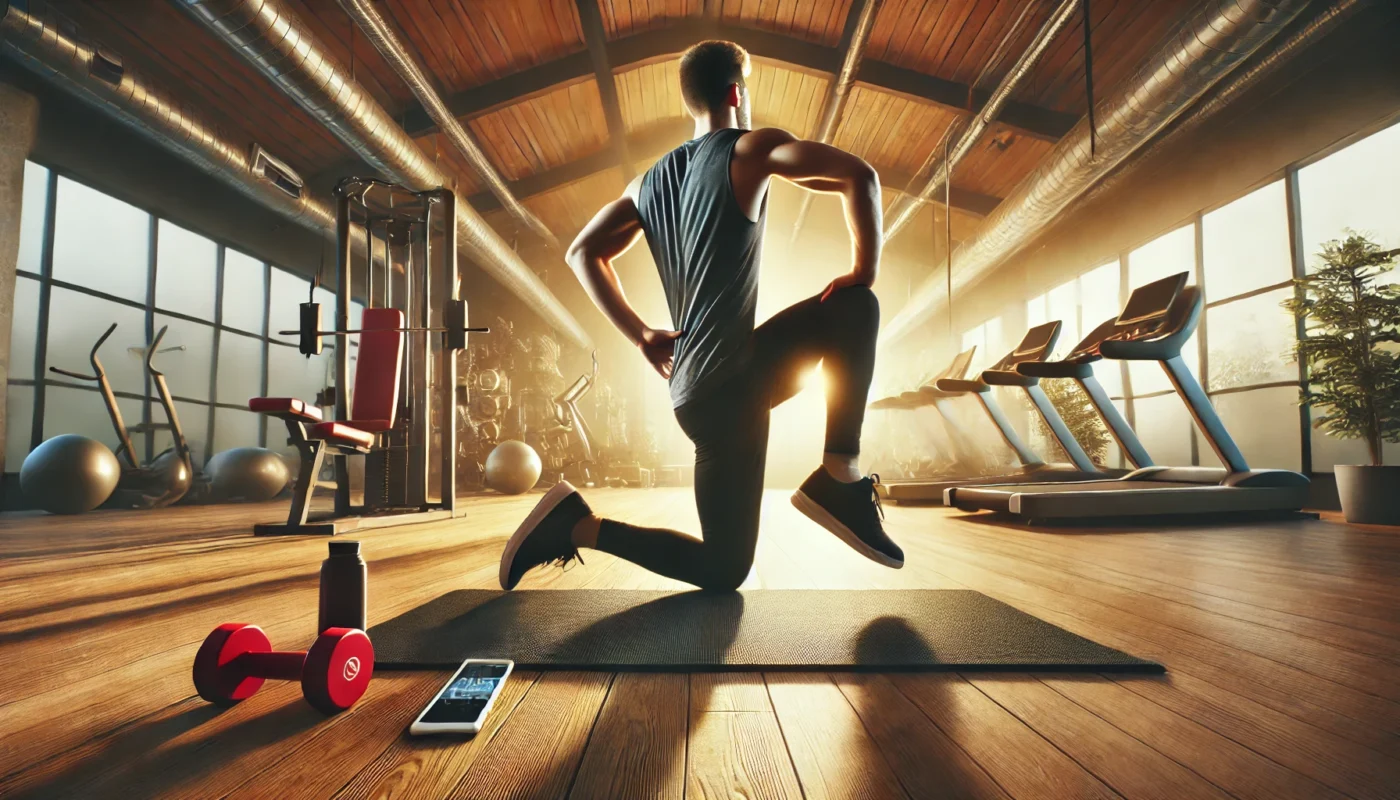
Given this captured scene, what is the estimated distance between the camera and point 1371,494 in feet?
11.6

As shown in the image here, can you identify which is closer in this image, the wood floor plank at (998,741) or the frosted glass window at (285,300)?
the wood floor plank at (998,741)

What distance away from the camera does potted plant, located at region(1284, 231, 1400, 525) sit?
11.7 ft

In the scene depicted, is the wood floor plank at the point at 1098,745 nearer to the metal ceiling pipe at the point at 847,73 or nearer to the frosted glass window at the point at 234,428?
the metal ceiling pipe at the point at 847,73

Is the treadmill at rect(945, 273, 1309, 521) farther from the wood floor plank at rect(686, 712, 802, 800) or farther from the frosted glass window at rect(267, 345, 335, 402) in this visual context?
the frosted glass window at rect(267, 345, 335, 402)

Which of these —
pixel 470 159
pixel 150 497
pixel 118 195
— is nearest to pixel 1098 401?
pixel 470 159

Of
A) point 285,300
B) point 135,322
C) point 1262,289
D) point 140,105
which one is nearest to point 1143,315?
point 1262,289

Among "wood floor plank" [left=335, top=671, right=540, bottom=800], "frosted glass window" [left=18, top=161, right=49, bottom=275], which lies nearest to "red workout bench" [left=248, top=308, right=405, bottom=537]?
"wood floor plank" [left=335, top=671, right=540, bottom=800]

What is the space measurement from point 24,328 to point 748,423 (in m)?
7.30

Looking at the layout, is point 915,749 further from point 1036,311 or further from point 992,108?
point 1036,311

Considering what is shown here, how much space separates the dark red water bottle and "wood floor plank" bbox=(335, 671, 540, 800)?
0.30 m

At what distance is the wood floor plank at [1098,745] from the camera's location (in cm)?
67

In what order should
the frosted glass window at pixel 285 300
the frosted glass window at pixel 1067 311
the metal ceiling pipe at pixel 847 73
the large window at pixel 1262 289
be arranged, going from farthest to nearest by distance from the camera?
the frosted glass window at pixel 285 300, the frosted glass window at pixel 1067 311, the metal ceiling pipe at pixel 847 73, the large window at pixel 1262 289

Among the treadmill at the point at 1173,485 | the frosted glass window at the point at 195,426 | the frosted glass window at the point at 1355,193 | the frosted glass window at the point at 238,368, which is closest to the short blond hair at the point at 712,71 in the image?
the treadmill at the point at 1173,485

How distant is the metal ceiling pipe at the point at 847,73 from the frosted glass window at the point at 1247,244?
355 centimetres
